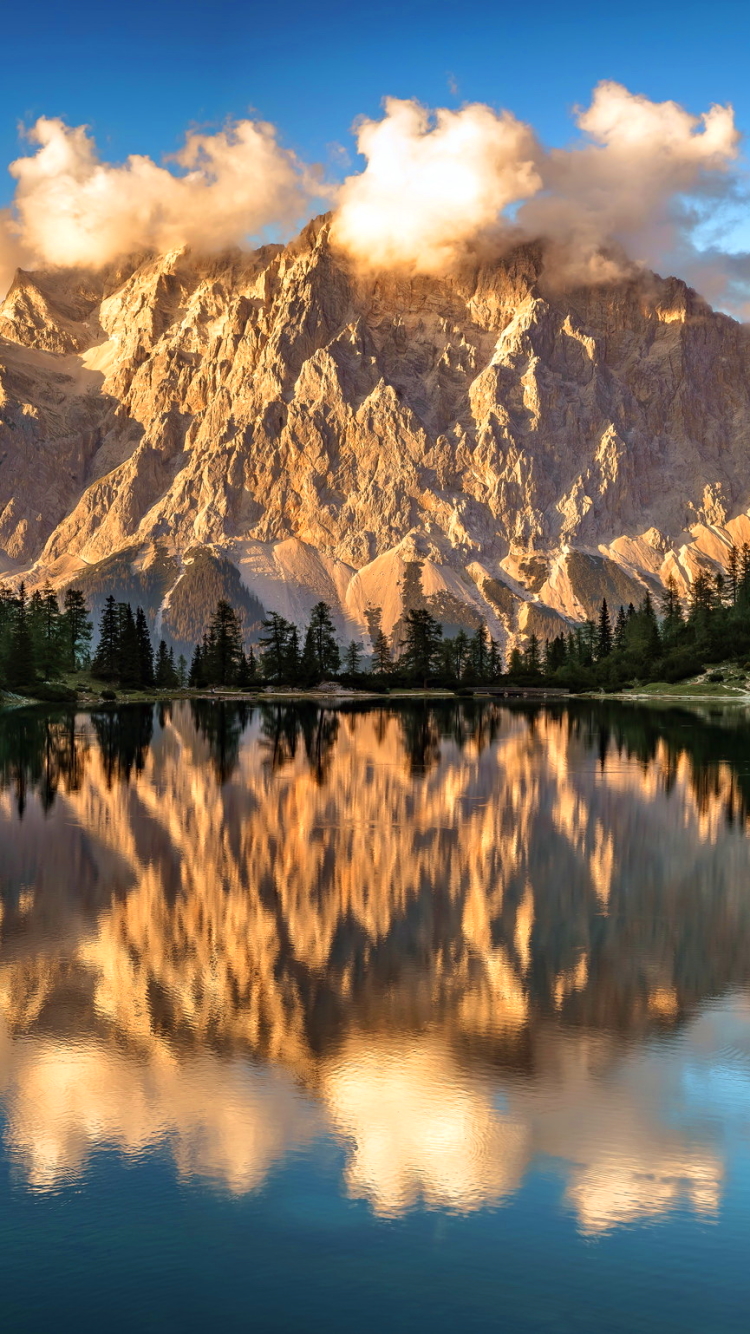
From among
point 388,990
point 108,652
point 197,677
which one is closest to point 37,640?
point 108,652

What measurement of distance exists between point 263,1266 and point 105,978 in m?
7.90

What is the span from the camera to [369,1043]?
14.0m

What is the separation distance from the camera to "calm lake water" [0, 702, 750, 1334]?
919 cm

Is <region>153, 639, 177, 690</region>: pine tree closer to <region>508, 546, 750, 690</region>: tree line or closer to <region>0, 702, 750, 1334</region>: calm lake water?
<region>508, 546, 750, 690</region>: tree line

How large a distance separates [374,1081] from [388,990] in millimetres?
3358

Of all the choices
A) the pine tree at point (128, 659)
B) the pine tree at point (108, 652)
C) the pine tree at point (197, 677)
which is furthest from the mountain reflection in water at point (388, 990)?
the pine tree at point (197, 677)

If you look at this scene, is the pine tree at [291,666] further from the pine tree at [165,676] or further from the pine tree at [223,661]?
the pine tree at [165,676]

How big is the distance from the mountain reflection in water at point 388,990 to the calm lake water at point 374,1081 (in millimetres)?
57

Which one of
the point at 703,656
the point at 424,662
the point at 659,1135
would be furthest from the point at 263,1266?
the point at 424,662

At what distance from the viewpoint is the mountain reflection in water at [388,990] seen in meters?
11.3

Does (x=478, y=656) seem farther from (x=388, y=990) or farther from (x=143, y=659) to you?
(x=388, y=990)

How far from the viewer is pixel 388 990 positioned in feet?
53.0

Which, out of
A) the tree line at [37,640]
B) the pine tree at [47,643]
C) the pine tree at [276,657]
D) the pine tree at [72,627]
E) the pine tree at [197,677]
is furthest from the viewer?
the pine tree at [197,677]

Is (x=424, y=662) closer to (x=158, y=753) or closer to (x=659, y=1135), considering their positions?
(x=158, y=753)
